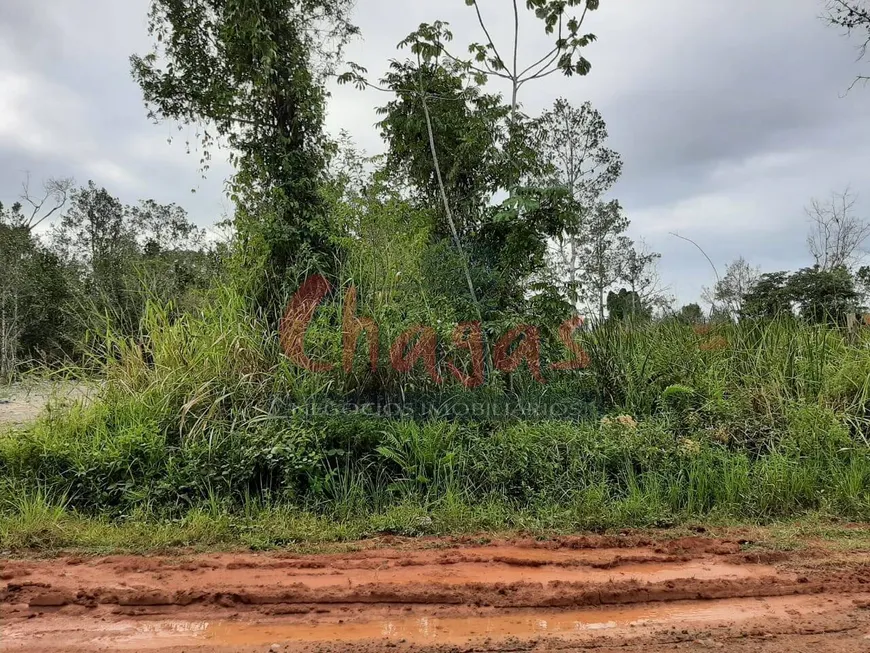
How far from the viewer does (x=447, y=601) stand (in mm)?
2490

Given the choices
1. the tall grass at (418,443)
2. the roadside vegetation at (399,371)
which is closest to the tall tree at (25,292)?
the roadside vegetation at (399,371)

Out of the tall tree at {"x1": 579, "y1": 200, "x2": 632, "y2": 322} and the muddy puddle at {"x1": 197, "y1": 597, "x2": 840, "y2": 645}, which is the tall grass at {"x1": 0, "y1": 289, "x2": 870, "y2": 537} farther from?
the tall tree at {"x1": 579, "y1": 200, "x2": 632, "y2": 322}

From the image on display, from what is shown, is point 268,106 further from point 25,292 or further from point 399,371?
point 25,292

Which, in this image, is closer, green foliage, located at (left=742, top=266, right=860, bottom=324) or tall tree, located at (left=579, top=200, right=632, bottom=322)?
green foliage, located at (left=742, top=266, right=860, bottom=324)

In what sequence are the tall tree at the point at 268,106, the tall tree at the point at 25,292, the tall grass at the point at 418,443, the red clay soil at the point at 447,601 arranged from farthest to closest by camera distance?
the tall tree at the point at 25,292, the tall tree at the point at 268,106, the tall grass at the point at 418,443, the red clay soil at the point at 447,601

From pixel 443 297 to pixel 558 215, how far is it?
1476 mm

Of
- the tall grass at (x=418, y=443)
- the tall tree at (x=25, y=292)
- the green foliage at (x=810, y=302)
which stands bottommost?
the tall grass at (x=418, y=443)

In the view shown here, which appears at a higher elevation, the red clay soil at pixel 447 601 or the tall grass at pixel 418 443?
the tall grass at pixel 418 443

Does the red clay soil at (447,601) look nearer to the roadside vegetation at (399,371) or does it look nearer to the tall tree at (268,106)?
the roadside vegetation at (399,371)

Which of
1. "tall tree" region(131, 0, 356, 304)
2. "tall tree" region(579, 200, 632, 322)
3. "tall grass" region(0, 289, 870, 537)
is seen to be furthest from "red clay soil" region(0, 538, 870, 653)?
"tall tree" region(579, 200, 632, 322)

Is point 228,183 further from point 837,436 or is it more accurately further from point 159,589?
point 837,436

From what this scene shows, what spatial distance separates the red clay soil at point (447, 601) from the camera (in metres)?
2.19

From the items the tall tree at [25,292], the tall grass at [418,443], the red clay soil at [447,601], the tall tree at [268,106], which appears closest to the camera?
the red clay soil at [447,601]

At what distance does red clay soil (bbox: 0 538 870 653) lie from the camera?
2.19 m
